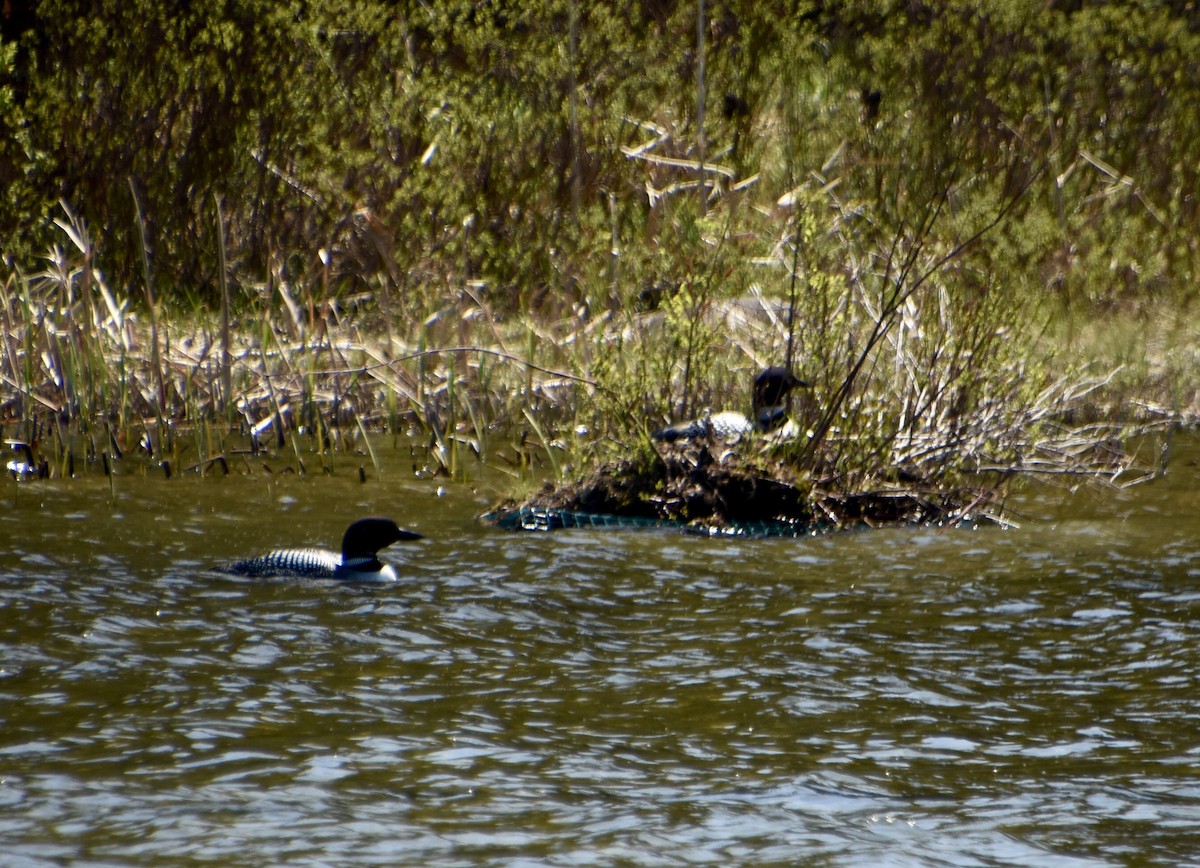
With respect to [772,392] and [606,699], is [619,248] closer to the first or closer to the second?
[772,392]

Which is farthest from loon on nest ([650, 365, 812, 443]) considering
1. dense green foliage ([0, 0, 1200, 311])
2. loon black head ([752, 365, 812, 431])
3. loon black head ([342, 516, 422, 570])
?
dense green foliage ([0, 0, 1200, 311])

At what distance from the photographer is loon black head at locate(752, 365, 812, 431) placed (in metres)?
9.73

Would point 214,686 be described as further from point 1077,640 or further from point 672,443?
point 672,443

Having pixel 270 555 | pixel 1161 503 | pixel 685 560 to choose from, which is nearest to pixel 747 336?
pixel 1161 503

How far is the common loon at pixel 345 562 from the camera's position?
26.2ft

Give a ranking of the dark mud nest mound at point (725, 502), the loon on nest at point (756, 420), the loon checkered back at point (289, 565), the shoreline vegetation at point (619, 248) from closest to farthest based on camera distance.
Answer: the loon checkered back at point (289, 565) < the dark mud nest mound at point (725, 502) < the loon on nest at point (756, 420) < the shoreline vegetation at point (619, 248)

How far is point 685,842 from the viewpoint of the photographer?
4.46 m

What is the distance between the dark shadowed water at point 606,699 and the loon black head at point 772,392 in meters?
1.00

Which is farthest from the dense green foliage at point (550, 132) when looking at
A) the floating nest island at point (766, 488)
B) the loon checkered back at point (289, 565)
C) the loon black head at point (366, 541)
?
the loon checkered back at point (289, 565)

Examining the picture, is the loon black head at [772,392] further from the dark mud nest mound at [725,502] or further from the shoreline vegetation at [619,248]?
the dark mud nest mound at [725,502]

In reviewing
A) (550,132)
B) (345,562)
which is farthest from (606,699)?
(550,132)

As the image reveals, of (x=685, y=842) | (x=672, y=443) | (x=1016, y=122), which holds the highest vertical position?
(x=1016, y=122)

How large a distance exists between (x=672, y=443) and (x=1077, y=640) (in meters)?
3.30

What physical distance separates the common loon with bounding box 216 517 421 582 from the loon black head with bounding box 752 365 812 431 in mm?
2604
